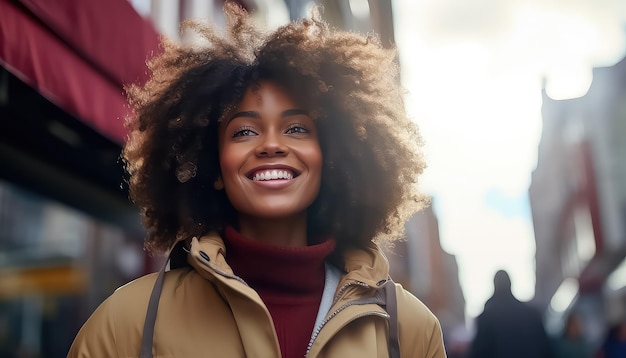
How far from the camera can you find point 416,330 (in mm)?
2277

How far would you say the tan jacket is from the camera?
1996 millimetres

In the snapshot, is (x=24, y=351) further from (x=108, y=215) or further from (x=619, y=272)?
(x=619, y=272)

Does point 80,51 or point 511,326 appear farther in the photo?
point 511,326

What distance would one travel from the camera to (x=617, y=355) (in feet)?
26.2

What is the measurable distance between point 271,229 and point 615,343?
6.72m

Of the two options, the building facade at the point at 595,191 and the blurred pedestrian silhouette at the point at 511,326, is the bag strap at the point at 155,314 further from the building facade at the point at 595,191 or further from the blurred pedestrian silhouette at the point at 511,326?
the building facade at the point at 595,191

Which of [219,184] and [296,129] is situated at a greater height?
[296,129]

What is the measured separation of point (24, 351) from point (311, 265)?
3.96 m

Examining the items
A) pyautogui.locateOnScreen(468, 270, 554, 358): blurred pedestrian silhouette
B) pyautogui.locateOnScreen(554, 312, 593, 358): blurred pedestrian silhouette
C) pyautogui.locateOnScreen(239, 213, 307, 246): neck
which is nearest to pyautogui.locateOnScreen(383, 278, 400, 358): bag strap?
pyautogui.locateOnScreen(239, 213, 307, 246): neck

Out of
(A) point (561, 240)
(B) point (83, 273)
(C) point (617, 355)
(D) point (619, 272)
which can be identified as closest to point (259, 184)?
(B) point (83, 273)

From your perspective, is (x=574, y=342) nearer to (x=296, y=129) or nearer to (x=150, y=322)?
(x=296, y=129)

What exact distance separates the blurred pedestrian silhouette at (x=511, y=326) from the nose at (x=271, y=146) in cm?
486

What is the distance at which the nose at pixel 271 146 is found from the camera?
2238 mm

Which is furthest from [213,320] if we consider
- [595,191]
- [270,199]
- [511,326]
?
[595,191]
